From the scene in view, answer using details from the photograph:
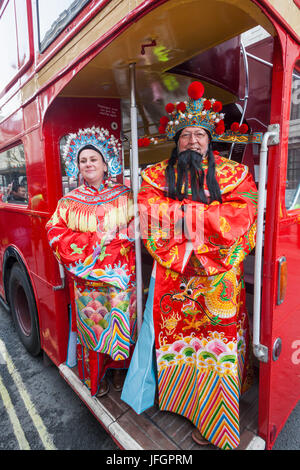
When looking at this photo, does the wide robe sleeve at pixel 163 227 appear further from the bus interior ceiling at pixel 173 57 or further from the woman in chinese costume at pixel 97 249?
the bus interior ceiling at pixel 173 57

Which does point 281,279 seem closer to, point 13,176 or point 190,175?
point 190,175

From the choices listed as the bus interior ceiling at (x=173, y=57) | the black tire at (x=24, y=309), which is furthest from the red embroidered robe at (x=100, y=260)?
the black tire at (x=24, y=309)

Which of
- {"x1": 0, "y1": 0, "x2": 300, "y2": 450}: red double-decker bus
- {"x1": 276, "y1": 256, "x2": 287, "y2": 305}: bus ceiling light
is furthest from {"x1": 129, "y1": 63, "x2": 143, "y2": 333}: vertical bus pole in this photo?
{"x1": 276, "y1": 256, "x2": 287, "y2": 305}: bus ceiling light

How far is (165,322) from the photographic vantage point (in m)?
1.74

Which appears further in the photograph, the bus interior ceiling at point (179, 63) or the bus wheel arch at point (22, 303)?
the bus wheel arch at point (22, 303)

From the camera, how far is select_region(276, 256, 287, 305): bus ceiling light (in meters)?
1.45

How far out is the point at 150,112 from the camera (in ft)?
9.07

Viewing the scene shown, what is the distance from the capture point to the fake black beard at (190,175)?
1595mm

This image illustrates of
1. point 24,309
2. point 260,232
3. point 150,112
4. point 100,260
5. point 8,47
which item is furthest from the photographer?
point 24,309

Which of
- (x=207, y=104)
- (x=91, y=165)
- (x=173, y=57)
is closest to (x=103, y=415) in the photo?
(x=91, y=165)

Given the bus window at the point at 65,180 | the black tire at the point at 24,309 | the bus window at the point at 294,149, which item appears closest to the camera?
the bus window at the point at 294,149

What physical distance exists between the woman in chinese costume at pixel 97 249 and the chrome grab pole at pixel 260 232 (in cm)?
83

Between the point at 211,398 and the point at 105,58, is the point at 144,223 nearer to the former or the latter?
the point at 105,58

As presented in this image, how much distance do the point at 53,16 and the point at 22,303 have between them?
111 inches
